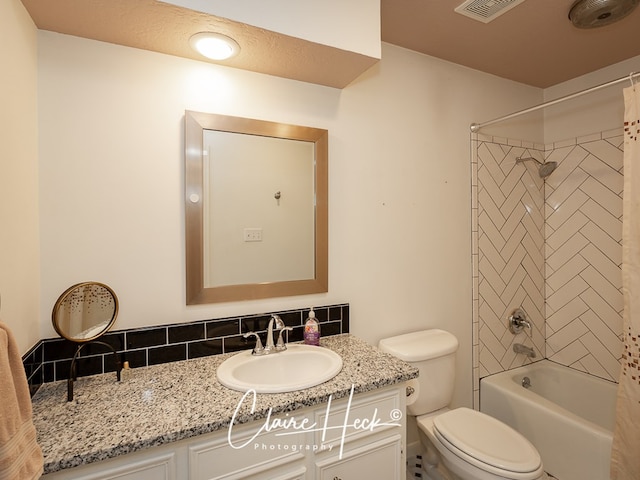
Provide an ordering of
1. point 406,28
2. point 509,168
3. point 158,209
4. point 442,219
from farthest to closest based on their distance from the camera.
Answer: point 509,168, point 442,219, point 406,28, point 158,209

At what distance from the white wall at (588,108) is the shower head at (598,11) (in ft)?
2.37

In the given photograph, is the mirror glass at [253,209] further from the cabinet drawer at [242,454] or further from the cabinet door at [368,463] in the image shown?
the cabinet door at [368,463]

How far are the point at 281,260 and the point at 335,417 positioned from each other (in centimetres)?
72

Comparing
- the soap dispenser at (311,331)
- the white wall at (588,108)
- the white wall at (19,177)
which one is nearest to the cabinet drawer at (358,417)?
the soap dispenser at (311,331)

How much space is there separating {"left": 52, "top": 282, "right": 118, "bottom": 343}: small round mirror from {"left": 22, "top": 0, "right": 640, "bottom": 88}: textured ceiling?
91cm

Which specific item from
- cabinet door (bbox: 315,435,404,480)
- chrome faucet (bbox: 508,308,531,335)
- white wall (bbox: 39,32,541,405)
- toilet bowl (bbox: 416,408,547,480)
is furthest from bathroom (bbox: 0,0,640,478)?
cabinet door (bbox: 315,435,404,480)

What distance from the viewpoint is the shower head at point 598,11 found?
147 cm

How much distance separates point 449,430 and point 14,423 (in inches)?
62.1

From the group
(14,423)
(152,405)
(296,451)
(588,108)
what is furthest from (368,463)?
(588,108)

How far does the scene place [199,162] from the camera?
1389mm

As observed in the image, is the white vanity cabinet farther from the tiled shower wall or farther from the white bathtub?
the tiled shower wall

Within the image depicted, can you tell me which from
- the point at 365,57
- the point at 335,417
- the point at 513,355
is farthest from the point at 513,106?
the point at 335,417

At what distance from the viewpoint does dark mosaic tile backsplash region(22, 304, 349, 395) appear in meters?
1.17

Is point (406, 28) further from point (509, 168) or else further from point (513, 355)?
point (513, 355)
